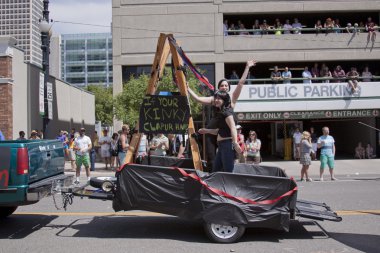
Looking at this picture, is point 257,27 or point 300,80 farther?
point 257,27

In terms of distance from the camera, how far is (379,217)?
7.81 meters

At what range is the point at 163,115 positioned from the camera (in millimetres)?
7145

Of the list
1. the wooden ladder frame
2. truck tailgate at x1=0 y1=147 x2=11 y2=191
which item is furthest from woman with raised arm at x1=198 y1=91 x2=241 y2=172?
truck tailgate at x1=0 y1=147 x2=11 y2=191

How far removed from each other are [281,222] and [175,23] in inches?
824

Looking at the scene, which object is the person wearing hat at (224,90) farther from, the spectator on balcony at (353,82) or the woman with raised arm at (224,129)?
the spectator on balcony at (353,82)

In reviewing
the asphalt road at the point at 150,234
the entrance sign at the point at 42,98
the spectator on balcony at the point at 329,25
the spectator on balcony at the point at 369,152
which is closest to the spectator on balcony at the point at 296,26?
the spectator on balcony at the point at 329,25

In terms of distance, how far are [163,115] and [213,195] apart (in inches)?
66.5

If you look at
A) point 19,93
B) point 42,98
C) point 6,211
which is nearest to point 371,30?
point 42,98

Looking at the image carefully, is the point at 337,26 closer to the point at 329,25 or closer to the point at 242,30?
the point at 329,25

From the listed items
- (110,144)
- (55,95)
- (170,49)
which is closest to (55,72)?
(55,95)

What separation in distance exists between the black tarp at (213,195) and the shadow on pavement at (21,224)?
1.65 m

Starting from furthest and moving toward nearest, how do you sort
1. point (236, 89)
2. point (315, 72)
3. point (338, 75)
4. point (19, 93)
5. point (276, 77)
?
point (315, 72), point (338, 75), point (276, 77), point (19, 93), point (236, 89)

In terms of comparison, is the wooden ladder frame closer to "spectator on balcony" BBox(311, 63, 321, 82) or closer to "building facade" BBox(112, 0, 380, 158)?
"building facade" BBox(112, 0, 380, 158)

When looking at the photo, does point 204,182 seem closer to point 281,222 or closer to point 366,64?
point 281,222
